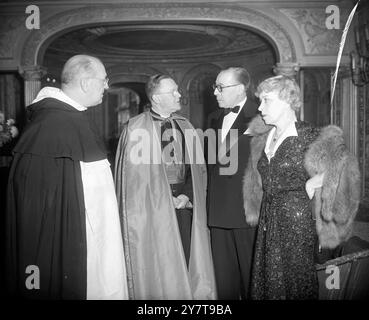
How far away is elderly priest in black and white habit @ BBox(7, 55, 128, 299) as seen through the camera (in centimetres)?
174

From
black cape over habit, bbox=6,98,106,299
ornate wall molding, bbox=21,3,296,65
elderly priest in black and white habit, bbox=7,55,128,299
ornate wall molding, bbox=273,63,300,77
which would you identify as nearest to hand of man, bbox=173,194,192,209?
elderly priest in black and white habit, bbox=7,55,128,299

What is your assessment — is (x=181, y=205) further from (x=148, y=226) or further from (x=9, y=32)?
(x=9, y=32)

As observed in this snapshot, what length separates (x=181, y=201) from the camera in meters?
2.43

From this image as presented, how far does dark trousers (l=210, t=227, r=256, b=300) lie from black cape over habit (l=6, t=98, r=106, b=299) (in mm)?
907

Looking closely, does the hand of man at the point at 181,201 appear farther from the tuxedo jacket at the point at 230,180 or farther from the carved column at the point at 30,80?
the carved column at the point at 30,80

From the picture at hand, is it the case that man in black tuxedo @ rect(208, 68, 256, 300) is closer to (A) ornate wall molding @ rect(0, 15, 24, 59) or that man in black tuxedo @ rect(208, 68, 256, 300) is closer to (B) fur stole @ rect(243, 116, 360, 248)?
(B) fur stole @ rect(243, 116, 360, 248)

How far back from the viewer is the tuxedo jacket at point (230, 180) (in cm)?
228

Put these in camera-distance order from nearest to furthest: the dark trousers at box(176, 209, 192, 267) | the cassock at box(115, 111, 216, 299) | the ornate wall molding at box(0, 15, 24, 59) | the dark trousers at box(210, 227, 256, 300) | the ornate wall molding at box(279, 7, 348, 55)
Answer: the cassock at box(115, 111, 216, 299)
the dark trousers at box(210, 227, 256, 300)
the dark trousers at box(176, 209, 192, 267)
the ornate wall molding at box(279, 7, 348, 55)
the ornate wall molding at box(0, 15, 24, 59)

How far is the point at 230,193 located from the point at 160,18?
3.53 metres

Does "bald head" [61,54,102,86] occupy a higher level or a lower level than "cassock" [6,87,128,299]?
higher

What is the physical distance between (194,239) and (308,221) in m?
0.78

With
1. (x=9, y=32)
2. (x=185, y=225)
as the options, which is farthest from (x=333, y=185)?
(x=9, y=32)

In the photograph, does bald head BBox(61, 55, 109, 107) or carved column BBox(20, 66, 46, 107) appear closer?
bald head BBox(61, 55, 109, 107)
